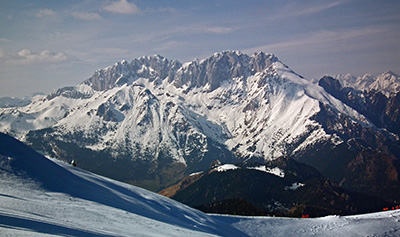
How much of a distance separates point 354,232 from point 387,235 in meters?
4.11

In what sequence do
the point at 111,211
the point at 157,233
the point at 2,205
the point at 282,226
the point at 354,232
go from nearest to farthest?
the point at 2,205 → the point at 157,233 → the point at 111,211 → the point at 354,232 → the point at 282,226

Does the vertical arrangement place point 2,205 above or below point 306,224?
above

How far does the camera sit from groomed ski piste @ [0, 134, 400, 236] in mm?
28500

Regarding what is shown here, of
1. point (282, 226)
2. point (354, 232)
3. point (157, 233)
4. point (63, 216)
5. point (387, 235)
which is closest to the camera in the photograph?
point (63, 216)

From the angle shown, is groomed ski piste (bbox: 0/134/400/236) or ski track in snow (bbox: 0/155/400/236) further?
groomed ski piste (bbox: 0/134/400/236)

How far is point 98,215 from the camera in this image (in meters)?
34.5

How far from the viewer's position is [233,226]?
5441 cm

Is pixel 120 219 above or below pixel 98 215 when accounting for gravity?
below

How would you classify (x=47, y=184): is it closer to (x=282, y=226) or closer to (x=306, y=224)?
(x=282, y=226)

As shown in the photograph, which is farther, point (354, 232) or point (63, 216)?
point (354, 232)

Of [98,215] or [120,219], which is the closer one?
[98,215]

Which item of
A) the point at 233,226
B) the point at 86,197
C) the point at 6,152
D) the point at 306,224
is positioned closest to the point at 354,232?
the point at 306,224

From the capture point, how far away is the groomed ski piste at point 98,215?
2850 cm

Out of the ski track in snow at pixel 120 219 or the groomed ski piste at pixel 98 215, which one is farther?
the groomed ski piste at pixel 98 215
